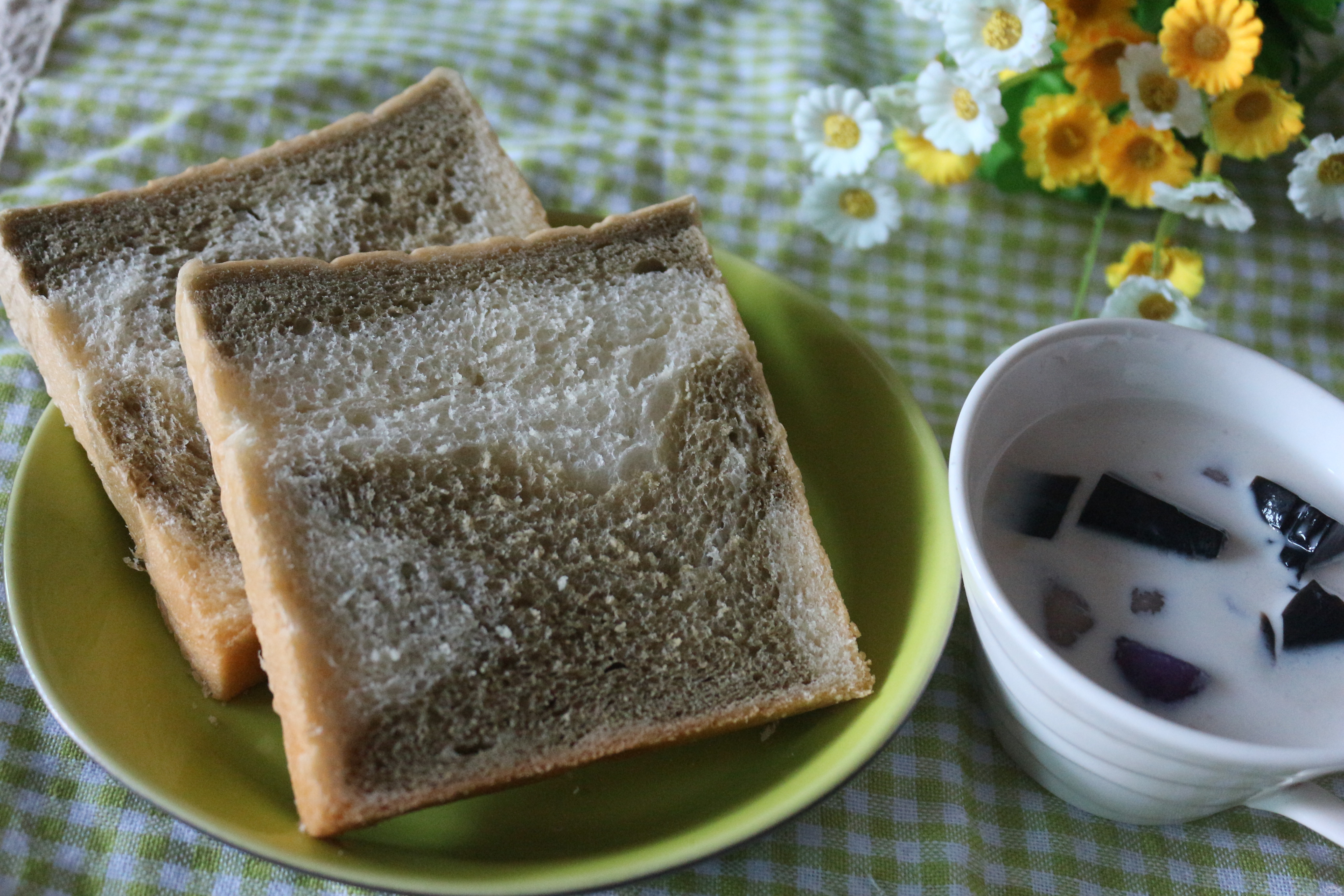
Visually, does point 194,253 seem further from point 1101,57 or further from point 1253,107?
point 1253,107

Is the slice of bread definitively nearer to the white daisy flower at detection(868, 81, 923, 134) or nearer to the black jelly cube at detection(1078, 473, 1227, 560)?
the white daisy flower at detection(868, 81, 923, 134)

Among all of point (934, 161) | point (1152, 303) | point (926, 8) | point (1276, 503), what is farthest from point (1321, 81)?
point (1276, 503)

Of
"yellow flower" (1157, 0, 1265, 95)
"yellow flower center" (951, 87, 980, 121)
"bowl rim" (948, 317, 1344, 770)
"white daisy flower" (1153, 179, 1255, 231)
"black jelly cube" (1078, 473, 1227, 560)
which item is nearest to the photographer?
"bowl rim" (948, 317, 1344, 770)

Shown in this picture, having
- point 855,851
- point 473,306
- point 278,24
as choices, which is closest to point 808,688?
point 855,851

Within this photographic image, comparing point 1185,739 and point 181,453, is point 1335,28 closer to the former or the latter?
point 1185,739

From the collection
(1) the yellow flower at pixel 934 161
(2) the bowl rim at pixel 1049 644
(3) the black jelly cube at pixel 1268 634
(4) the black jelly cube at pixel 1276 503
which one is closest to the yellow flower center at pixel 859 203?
(1) the yellow flower at pixel 934 161

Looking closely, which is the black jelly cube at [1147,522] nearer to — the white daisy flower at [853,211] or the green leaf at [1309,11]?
the white daisy flower at [853,211]

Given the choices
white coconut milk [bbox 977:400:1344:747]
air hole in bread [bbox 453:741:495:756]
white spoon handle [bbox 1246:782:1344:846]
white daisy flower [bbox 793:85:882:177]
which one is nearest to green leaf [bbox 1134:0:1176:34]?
white daisy flower [bbox 793:85:882:177]
